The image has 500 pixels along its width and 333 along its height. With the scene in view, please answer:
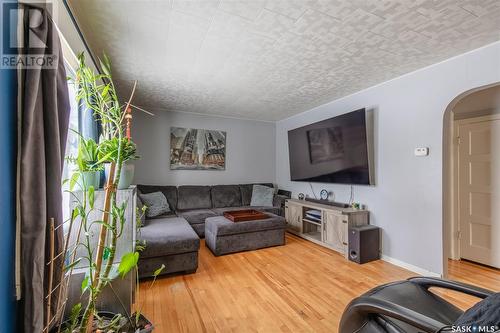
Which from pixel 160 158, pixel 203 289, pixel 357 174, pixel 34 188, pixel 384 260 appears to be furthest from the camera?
pixel 160 158

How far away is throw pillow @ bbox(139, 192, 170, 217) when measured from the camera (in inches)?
145

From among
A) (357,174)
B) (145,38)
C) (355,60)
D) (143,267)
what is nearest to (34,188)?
(145,38)

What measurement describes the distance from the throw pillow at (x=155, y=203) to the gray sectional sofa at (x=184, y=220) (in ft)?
0.39

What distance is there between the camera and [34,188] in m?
0.99

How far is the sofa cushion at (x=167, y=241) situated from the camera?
2.48 m

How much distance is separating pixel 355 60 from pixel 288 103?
170 centimetres

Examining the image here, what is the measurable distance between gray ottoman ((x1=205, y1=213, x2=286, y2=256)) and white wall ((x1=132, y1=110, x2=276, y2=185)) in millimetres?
1717

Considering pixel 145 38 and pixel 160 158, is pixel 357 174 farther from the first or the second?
pixel 160 158

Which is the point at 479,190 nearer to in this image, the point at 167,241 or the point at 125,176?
the point at 167,241

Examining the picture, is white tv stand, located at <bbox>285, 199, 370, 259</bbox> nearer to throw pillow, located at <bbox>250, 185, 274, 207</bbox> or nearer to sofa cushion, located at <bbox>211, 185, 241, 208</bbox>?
throw pillow, located at <bbox>250, 185, 274, 207</bbox>

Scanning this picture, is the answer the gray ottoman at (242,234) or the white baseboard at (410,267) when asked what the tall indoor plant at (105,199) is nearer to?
the gray ottoman at (242,234)

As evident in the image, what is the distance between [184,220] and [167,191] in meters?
1.13

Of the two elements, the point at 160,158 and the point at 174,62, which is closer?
the point at 174,62

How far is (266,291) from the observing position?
228 centimetres
